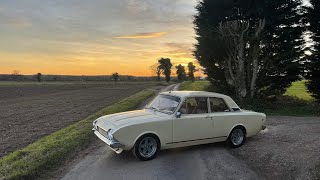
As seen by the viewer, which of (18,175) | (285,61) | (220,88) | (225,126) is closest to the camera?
(18,175)

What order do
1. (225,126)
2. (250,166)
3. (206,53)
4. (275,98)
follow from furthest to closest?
(206,53) < (275,98) < (225,126) < (250,166)

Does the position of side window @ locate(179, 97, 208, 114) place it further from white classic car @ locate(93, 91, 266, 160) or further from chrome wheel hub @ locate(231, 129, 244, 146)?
chrome wheel hub @ locate(231, 129, 244, 146)

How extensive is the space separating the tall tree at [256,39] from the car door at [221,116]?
11.7 meters

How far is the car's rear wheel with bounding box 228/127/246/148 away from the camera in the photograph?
9.33 metres

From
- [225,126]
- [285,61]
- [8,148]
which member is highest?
[285,61]

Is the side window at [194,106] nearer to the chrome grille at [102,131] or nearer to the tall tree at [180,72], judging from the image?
the chrome grille at [102,131]

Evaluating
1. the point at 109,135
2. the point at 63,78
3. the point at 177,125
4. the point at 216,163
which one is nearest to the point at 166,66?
the point at 63,78

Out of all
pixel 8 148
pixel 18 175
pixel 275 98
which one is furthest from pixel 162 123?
pixel 275 98

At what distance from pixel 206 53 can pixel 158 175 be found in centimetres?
1792

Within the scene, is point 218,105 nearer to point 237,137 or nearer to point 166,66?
point 237,137

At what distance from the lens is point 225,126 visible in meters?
A: 9.08

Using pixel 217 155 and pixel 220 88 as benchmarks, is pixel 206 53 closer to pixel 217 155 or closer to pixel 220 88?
pixel 220 88

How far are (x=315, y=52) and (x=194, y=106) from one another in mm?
13581

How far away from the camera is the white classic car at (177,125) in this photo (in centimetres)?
754
